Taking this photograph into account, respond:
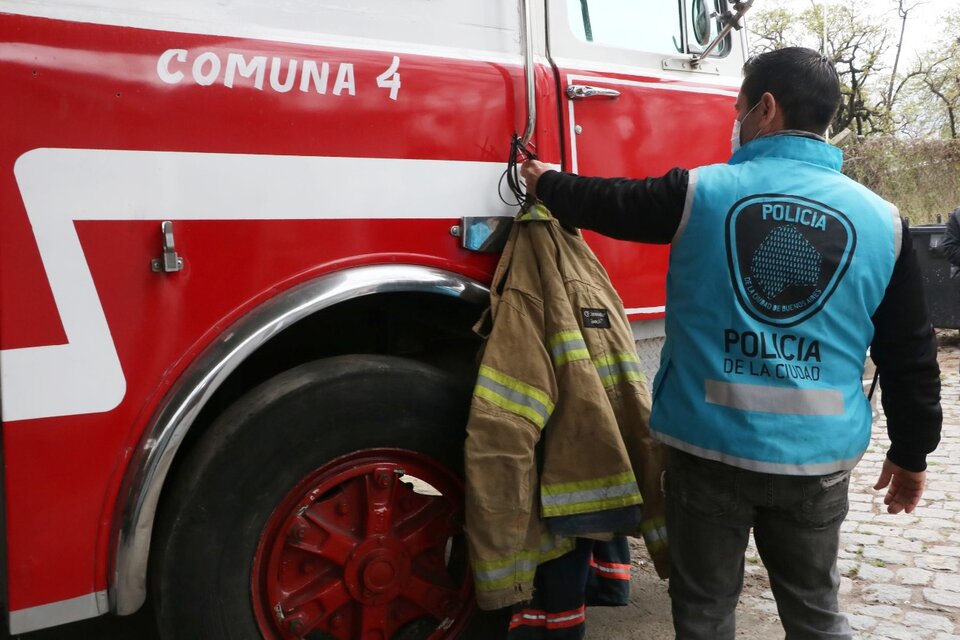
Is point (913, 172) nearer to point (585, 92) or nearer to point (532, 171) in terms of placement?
Answer: point (585, 92)

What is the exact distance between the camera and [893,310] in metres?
2.12

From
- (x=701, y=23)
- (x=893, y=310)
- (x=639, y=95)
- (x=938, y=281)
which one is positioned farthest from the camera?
(x=938, y=281)

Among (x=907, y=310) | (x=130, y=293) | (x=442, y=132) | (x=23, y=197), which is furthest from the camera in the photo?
(x=442, y=132)

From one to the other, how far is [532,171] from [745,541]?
117cm

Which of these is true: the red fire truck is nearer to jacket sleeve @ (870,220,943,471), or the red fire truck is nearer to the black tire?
the black tire

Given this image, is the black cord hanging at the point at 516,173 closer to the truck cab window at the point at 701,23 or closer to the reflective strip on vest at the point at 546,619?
the truck cab window at the point at 701,23

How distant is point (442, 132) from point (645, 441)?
1078mm

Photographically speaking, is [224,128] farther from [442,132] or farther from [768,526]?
[768,526]

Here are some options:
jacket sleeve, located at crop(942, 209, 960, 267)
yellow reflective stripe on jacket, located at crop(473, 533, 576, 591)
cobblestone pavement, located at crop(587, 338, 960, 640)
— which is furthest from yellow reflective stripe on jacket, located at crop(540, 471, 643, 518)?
jacket sleeve, located at crop(942, 209, 960, 267)

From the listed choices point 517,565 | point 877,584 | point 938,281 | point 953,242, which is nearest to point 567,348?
point 517,565

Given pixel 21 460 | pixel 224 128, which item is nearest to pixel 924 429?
pixel 224 128

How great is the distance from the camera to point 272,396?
2166 mm

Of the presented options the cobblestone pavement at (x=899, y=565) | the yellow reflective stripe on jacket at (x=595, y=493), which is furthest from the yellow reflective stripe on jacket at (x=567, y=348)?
the cobblestone pavement at (x=899, y=565)

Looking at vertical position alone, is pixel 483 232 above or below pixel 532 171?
below
